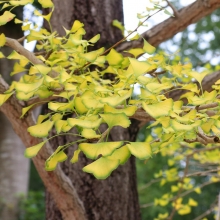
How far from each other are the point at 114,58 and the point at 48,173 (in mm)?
537

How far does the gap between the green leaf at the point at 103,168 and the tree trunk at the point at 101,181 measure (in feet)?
3.00

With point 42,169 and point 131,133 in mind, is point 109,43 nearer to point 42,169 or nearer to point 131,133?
point 131,133

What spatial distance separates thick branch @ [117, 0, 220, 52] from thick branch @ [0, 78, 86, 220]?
53 centimetres

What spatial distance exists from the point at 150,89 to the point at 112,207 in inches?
36.3

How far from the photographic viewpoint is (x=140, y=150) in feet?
2.25

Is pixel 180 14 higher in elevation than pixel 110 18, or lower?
lower

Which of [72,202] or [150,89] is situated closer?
[150,89]

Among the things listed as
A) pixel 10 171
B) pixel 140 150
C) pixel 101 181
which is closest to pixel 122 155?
pixel 140 150

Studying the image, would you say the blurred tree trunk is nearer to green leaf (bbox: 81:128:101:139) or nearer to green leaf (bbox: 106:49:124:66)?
green leaf (bbox: 106:49:124:66)

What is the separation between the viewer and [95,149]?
0.68m

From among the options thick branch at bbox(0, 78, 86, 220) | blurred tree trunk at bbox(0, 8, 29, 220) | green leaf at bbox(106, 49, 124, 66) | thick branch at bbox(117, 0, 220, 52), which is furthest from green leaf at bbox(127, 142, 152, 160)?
blurred tree trunk at bbox(0, 8, 29, 220)

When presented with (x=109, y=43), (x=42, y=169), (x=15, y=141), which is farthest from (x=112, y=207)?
(x=15, y=141)

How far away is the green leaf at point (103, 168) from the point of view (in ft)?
2.16

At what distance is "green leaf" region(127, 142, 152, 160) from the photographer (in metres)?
0.67
